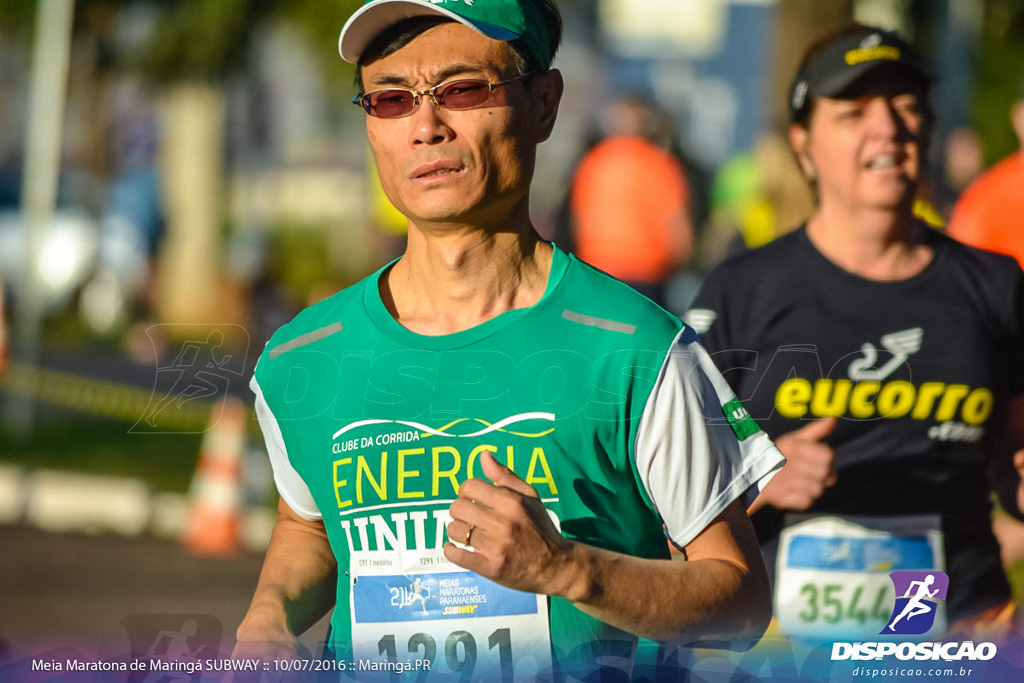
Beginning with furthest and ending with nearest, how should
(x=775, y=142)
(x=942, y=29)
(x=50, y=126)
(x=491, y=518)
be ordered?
(x=942, y=29) < (x=50, y=126) < (x=775, y=142) < (x=491, y=518)

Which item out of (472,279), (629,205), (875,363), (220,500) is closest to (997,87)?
(629,205)

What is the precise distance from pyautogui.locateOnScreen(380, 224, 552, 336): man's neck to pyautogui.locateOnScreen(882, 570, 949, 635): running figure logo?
43.3 inches

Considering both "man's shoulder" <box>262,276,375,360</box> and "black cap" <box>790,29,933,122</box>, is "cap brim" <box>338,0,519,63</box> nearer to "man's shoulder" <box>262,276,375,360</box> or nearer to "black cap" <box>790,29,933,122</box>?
"man's shoulder" <box>262,276,375,360</box>

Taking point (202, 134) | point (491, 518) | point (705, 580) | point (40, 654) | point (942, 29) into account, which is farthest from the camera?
point (202, 134)

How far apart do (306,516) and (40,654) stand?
0.57m

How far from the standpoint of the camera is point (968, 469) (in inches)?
157

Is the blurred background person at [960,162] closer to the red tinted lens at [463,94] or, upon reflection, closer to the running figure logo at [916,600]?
the running figure logo at [916,600]

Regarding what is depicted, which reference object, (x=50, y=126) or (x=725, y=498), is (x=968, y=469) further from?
(x=50, y=126)

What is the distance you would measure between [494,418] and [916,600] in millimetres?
1192

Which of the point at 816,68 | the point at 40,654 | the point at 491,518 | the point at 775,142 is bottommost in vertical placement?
the point at 40,654

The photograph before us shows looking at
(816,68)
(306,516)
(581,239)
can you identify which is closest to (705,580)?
(306,516)

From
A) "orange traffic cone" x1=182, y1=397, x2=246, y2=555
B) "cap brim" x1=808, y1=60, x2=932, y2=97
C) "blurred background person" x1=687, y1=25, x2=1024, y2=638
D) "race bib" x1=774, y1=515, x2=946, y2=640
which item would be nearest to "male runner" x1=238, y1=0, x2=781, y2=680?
"blurred background person" x1=687, y1=25, x2=1024, y2=638

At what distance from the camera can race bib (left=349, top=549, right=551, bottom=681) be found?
2.76 m

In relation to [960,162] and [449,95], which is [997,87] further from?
[449,95]
